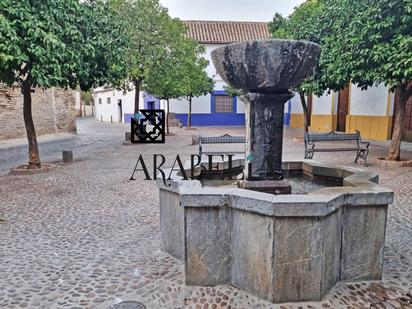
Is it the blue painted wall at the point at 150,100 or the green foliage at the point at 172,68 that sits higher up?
the green foliage at the point at 172,68

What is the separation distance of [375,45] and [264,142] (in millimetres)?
5426

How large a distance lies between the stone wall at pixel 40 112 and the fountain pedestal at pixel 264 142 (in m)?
13.6

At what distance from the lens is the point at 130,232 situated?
4188 mm

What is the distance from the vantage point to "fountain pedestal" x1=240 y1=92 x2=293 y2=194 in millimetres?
3227

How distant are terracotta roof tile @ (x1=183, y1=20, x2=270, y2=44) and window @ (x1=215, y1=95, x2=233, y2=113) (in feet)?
14.6

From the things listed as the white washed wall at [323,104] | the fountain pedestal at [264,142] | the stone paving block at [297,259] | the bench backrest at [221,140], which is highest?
the white washed wall at [323,104]

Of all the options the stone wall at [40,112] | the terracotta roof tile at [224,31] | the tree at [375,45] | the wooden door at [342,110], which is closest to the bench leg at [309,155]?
the tree at [375,45]

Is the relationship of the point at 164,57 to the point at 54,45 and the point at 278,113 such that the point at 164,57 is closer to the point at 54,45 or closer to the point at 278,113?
the point at 54,45

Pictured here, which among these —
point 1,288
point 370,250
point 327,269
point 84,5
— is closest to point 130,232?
point 1,288

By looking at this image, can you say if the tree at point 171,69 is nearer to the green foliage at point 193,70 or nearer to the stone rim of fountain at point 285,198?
the green foliage at point 193,70

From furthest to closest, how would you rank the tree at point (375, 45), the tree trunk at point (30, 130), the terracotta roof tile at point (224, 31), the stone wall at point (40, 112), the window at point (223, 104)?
the terracotta roof tile at point (224, 31) < the window at point (223, 104) < the stone wall at point (40, 112) < the tree trunk at point (30, 130) < the tree at point (375, 45)

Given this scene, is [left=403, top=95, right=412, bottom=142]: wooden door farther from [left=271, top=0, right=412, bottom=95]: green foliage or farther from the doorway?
the doorway

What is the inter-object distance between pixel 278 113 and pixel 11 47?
16.0 ft

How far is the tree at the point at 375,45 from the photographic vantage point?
6.84m
